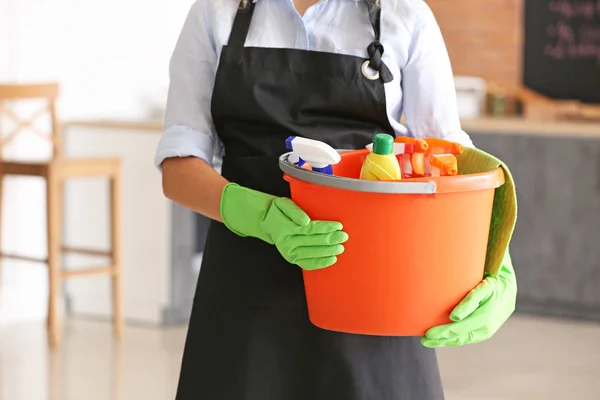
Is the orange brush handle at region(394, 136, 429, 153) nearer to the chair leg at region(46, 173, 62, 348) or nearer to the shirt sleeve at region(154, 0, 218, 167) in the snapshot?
the shirt sleeve at region(154, 0, 218, 167)

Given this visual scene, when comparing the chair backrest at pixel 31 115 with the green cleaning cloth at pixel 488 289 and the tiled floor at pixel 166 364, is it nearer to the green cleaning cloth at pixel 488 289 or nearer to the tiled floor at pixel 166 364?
the tiled floor at pixel 166 364

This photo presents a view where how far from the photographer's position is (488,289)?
1.28 metres

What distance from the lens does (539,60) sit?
495 cm

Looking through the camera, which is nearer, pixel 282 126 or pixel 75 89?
pixel 282 126

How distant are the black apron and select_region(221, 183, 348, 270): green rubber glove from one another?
0.12m

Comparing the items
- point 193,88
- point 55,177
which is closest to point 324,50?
point 193,88

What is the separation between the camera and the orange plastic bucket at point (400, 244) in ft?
3.90

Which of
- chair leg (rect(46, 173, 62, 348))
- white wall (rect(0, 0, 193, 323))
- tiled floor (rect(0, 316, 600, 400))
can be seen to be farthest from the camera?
white wall (rect(0, 0, 193, 323))

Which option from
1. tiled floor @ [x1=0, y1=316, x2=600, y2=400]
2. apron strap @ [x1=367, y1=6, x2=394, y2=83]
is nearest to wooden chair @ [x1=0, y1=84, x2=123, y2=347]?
tiled floor @ [x1=0, y1=316, x2=600, y2=400]

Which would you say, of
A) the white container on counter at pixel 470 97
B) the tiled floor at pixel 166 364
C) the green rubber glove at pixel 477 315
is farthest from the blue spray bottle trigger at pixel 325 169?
the white container on counter at pixel 470 97

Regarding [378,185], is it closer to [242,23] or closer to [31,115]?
[242,23]

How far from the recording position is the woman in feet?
4.70

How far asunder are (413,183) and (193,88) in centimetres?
43

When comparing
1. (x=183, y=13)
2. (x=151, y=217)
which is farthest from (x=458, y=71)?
(x=151, y=217)
